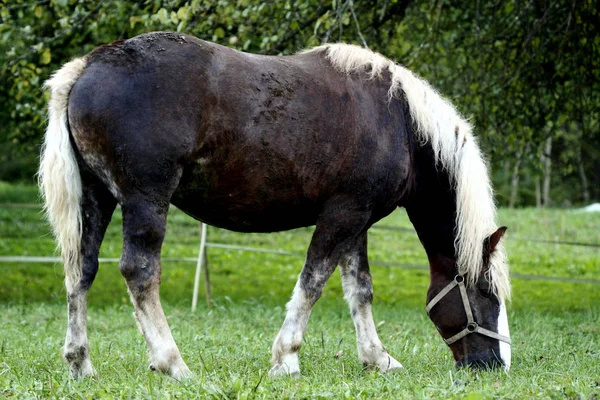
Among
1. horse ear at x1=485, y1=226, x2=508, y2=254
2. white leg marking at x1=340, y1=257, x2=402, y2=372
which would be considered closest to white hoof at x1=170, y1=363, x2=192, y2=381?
white leg marking at x1=340, y1=257, x2=402, y2=372

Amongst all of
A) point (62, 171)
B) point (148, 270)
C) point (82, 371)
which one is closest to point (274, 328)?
point (82, 371)

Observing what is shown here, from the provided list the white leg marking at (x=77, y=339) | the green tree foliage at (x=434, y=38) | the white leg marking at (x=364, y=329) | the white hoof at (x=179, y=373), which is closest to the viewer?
the white hoof at (x=179, y=373)

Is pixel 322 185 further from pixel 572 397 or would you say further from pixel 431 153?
pixel 572 397

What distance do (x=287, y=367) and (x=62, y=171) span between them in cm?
175

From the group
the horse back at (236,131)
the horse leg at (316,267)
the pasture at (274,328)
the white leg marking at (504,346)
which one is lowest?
the pasture at (274,328)

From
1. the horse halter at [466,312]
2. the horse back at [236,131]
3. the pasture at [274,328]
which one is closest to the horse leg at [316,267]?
the horse back at [236,131]

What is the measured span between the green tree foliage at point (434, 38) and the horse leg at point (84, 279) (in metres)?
2.87

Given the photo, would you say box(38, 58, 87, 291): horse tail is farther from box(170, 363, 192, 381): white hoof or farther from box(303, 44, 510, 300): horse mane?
box(303, 44, 510, 300): horse mane

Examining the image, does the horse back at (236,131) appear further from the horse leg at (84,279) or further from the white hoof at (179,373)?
the white hoof at (179,373)

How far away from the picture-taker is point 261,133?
15.3ft

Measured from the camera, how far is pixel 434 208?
5488mm

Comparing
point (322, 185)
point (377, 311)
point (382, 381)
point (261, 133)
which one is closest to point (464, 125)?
point (322, 185)

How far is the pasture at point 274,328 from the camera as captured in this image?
Answer: 4.09 meters

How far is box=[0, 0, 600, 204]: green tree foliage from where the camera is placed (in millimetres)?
7957
